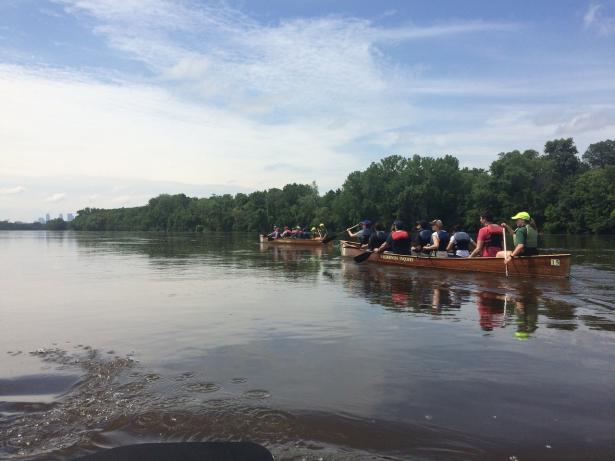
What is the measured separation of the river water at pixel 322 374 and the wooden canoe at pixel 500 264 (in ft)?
5.95

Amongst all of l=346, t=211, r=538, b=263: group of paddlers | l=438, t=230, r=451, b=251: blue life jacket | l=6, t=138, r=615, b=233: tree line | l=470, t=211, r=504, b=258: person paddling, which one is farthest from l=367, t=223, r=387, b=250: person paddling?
l=6, t=138, r=615, b=233: tree line

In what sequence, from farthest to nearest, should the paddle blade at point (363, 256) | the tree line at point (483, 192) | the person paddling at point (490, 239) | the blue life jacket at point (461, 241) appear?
the tree line at point (483, 192), the paddle blade at point (363, 256), the blue life jacket at point (461, 241), the person paddling at point (490, 239)

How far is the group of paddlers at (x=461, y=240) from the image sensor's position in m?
14.8

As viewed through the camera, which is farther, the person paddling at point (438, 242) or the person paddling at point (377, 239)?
the person paddling at point (377, 239)

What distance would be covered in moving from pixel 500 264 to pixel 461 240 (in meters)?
2.84

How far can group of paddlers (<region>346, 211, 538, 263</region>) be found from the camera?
14.8 meters

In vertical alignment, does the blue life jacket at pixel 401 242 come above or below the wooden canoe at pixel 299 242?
above

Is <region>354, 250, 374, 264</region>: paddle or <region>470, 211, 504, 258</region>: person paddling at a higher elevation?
<region>470, 211, 504, 258</region>: person paddling

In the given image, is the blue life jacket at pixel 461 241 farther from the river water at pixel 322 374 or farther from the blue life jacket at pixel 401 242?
the river water at pixel 322 374

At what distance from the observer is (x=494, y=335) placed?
815 cm

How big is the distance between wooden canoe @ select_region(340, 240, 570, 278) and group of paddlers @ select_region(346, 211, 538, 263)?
0.94 feet

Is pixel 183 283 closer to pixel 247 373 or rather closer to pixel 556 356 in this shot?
pixel 247 373

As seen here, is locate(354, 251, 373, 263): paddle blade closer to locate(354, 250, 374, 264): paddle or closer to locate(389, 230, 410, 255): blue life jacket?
locate(354, 250, 374, 264): paddle


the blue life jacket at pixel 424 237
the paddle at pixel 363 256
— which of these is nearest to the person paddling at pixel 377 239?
the paddle at pixel 363 256
